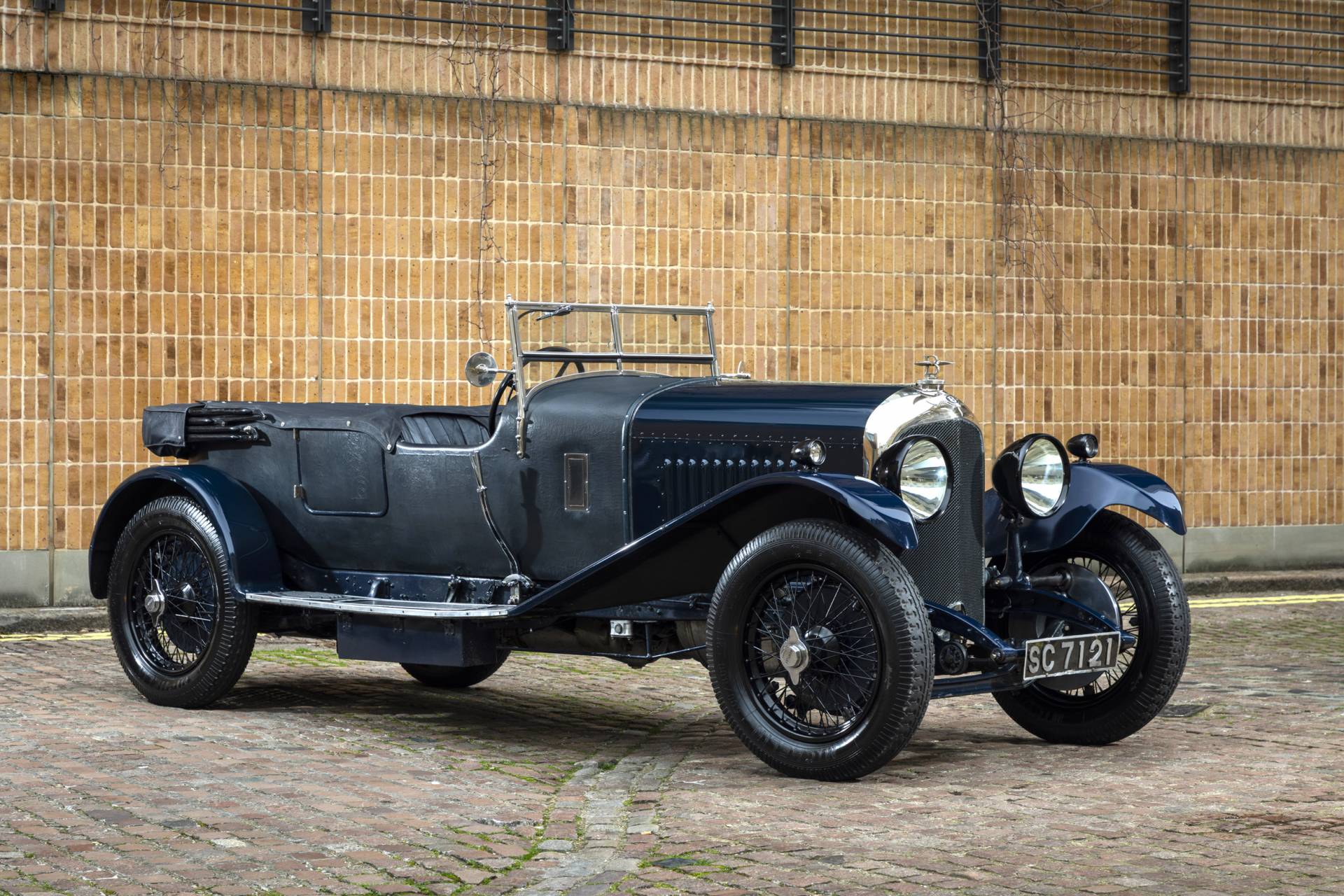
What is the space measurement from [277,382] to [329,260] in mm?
785

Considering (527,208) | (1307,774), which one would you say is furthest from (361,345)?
(1307,774)

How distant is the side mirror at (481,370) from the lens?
7.59m

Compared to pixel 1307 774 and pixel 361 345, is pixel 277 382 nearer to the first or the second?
pixel 361 345

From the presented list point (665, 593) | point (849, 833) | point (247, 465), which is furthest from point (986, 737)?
point (247, 465)

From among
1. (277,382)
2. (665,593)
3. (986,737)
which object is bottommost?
(986,737)

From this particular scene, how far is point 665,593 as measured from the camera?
22.9 ft

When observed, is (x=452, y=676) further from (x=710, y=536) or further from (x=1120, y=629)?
(x=1120, y=629)

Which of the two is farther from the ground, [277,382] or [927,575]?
[277,382]

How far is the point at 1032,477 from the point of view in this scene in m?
7.04

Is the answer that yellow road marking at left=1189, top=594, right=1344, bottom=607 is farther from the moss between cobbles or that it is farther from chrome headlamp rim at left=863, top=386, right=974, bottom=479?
chrome headlamp rim at left=863, top=386, right=974, bottom=479

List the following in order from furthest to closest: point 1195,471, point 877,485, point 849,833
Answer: point 1195,471 → point 877,485 → point 849,833

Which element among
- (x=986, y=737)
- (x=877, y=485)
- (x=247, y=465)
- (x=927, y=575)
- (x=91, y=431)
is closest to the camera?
(x=877, y=485)

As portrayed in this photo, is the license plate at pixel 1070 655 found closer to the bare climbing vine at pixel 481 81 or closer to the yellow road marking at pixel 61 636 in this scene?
→ the yellow road marking at pixel 61 636

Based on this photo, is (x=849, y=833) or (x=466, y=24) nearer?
(x=849, y=833)
